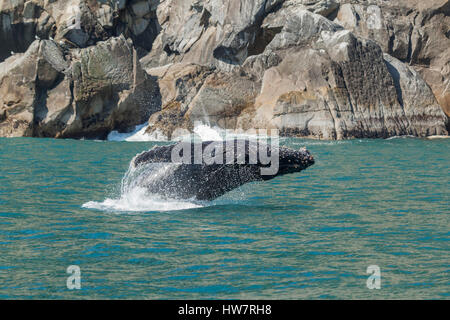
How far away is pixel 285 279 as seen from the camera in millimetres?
9867

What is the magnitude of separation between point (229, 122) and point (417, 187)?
2695 cm

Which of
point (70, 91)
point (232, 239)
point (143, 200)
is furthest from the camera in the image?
point (70, 91)

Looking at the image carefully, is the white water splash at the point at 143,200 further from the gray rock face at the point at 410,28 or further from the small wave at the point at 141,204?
the gray rock face at the point at 410,28

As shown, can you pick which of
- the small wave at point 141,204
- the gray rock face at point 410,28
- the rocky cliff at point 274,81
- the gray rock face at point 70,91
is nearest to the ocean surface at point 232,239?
the small wave at point 141,204

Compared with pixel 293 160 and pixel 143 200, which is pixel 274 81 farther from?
pixel 293 160

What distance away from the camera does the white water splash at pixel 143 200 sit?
15.2 meters

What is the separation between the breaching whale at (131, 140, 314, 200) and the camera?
557 inches

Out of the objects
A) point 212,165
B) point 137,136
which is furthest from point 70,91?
point 212,165

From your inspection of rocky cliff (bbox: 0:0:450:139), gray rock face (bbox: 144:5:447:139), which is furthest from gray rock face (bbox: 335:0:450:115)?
gray rock face (bbox: 144:5:447:139)

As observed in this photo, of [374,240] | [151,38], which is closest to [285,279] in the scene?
[374,240]

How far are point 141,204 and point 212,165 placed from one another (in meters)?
A: 2.05

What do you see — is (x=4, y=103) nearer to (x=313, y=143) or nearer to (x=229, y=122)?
(x=229, y=122)

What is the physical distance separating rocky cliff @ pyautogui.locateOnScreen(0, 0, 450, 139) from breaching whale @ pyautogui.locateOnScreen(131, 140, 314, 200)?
2741cm

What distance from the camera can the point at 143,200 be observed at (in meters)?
15.8
